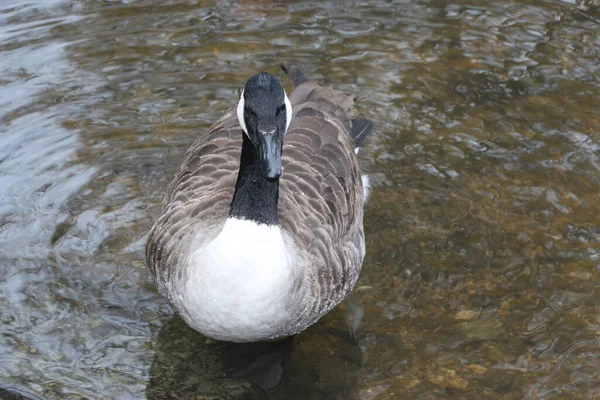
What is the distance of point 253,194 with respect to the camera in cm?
538

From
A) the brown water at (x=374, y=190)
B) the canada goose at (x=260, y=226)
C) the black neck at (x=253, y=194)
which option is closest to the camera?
the canada goose at (x=260, y=226)

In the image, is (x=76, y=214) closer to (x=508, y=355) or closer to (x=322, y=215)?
(x=322, y=215)

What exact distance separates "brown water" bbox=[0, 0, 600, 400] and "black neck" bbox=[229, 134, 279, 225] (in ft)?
4.15

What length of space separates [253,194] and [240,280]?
1.80 feet

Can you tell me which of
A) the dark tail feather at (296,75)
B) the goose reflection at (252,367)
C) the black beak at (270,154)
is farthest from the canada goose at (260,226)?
the dark tail feather at (296,75)

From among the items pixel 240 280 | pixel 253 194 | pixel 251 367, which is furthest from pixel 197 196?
pixel 251 367

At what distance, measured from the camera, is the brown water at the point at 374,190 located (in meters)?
5.96

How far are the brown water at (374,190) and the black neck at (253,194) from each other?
1266 mm

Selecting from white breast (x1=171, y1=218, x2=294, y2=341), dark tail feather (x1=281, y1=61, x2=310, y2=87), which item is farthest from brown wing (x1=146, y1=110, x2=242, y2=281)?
dark tail feather (x1=281, y1=61, x2=310, y2=87)

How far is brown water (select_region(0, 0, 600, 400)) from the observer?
19.5 ft

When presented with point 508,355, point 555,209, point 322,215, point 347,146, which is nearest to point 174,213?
point 322,215

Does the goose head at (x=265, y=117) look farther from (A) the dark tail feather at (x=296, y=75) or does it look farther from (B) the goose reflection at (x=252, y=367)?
(A) the dark tail feather at (x=296, y=75)

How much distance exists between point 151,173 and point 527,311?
3467mm

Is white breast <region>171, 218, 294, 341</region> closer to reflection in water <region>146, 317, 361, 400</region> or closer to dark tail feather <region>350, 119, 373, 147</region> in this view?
reflection in water <region>146, 317, 361, 400</region>
